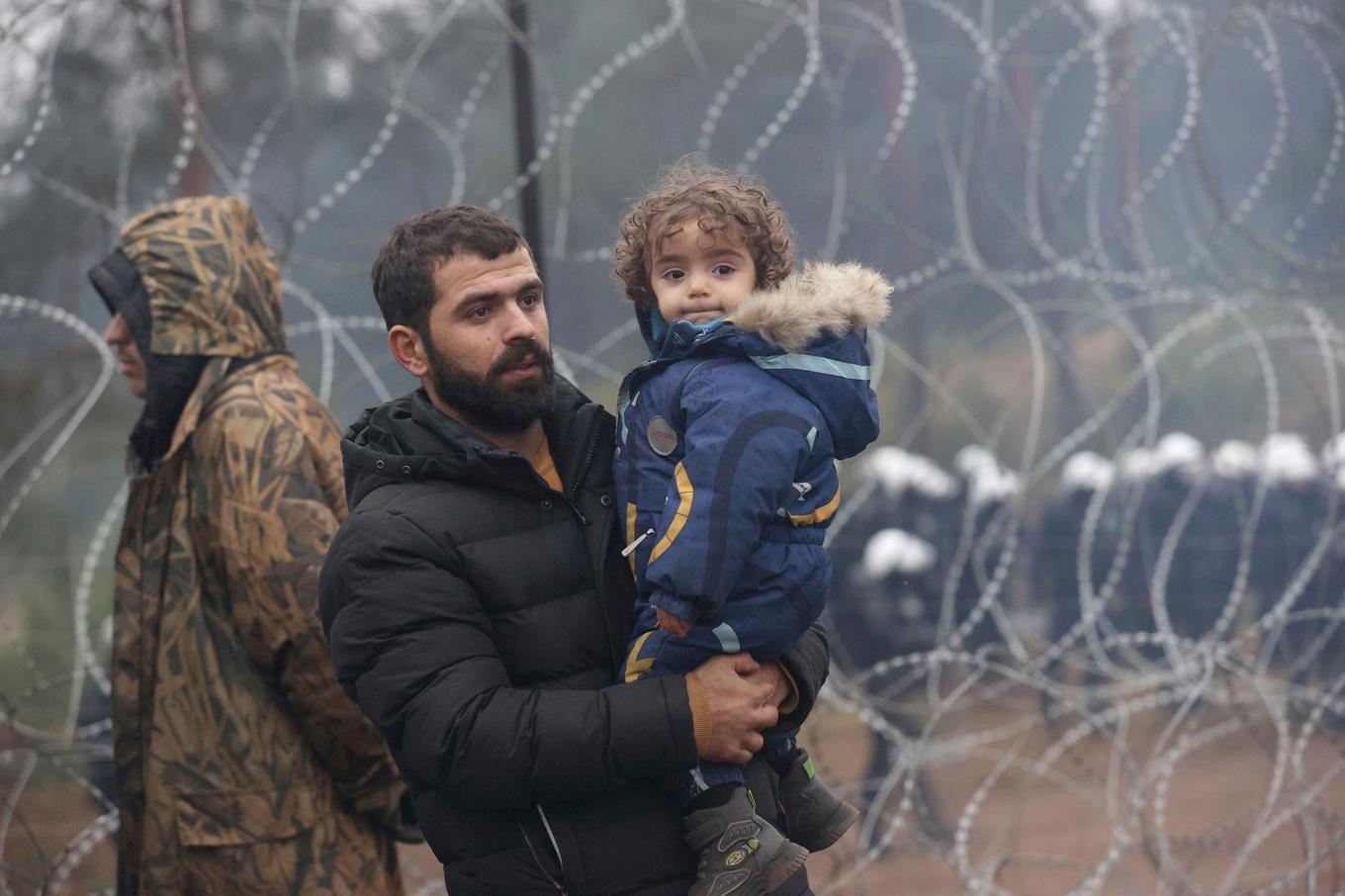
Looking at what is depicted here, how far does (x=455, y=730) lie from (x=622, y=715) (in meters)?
0.22

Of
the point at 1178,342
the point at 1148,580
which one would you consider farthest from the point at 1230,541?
the point at 1178,342

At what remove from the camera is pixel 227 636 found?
2.87 metres

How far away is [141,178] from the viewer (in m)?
3.81

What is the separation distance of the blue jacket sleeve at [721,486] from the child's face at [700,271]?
8.7 inches

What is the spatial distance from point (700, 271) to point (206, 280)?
1.25 metres

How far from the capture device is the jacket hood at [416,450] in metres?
2.04

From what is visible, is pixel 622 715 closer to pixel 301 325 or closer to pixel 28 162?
pixel 301 325

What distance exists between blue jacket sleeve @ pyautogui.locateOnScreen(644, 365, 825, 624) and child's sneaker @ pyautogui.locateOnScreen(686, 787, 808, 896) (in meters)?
0.28

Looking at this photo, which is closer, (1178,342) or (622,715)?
(622,715)

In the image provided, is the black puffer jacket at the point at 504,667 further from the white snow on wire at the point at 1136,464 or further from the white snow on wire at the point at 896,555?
the white snow on wire at the point at 1136,464

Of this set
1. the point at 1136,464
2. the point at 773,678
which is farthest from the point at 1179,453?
the point at 773,678

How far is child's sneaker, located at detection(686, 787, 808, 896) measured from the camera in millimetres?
1964

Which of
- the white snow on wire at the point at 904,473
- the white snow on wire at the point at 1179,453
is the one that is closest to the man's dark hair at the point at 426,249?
the white snow on wire at the point at 904,473

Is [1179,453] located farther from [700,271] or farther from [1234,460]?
[700,271]
